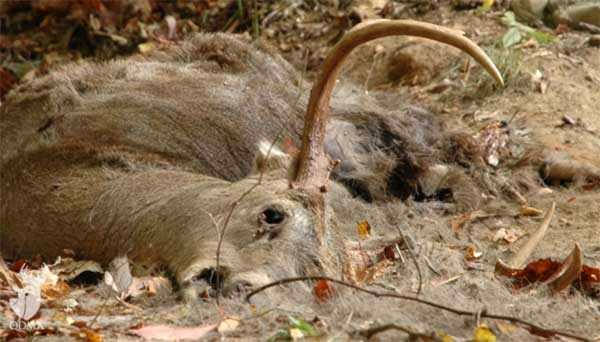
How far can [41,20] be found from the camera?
879 centimetres

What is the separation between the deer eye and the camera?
3581 millimetres

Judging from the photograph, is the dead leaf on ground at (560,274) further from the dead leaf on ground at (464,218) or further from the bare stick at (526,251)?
the dead leaf on ground at (464,218)

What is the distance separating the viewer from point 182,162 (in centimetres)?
500

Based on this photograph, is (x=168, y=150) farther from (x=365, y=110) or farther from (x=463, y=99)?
(x=463, y=99)

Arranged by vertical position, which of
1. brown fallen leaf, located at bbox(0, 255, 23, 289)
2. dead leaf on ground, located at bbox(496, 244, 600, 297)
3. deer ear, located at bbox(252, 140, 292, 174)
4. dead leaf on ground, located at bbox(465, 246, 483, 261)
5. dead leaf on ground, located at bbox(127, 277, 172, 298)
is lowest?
dead leaf on ground, located at bbox(465, 246, 483, 261)

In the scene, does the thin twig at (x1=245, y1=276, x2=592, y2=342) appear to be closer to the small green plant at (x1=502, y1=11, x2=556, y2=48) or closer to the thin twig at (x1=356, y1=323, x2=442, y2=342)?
the thin twig at (x1=356, y1=323, x2=442, y2=342)

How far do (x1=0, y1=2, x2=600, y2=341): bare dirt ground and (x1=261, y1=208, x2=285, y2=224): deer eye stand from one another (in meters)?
0.36

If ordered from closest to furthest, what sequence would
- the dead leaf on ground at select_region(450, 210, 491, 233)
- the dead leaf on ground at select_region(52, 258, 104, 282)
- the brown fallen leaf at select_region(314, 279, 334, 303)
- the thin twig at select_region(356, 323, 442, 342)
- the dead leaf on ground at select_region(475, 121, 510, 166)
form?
1. the thin twig at select_region(356, 323, 442, 342)
2. the brown fallen leaf at select_region(314, 279, 334, 303)
3. the dead leaf on ground at select_region(52, 258, 104, 282)
4. the dead leaf on ground at select_region(450, 210, 491, 233)
5. the dead leaf on ground at select_region(475, 121, 510, 166)

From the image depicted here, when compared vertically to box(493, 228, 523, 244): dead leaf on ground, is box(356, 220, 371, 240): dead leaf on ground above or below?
above

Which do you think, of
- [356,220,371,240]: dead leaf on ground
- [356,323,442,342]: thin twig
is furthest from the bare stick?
[356,323,442,342]: thin twig

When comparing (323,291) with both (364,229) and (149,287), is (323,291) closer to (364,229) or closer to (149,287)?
(149,287)

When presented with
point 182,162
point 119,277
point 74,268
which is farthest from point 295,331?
point 182,162

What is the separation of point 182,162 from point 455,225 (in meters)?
1.29

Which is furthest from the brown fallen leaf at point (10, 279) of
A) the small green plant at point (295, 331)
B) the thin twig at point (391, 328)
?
the thin twig at point (391, 328)
